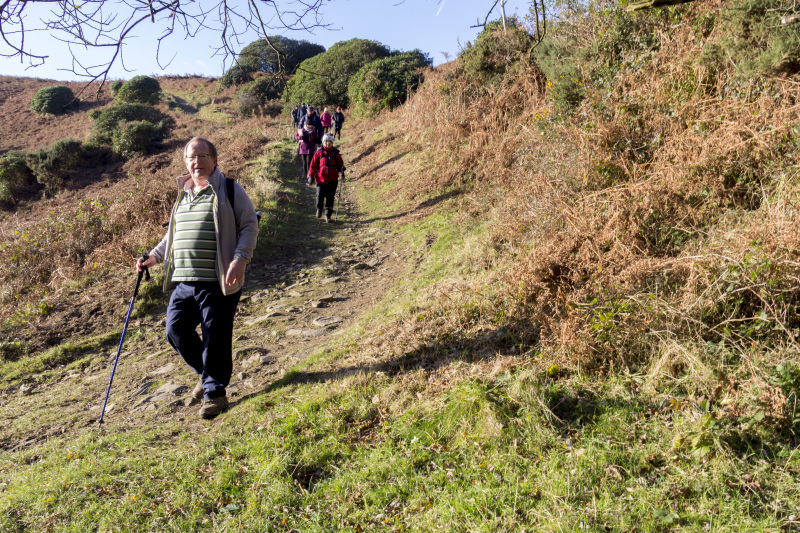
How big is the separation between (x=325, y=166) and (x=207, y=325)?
7.01 metres

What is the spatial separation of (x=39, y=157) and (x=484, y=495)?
24555 millimetres

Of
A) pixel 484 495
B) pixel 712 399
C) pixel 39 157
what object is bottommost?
pixel 484 495

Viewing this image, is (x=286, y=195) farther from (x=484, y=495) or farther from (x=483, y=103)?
(x=484, y=495)

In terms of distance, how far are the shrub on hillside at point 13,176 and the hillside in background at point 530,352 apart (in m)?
14.0

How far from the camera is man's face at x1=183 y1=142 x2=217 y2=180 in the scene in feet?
12.8

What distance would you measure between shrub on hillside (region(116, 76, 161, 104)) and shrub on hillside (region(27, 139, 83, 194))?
26.5 feet

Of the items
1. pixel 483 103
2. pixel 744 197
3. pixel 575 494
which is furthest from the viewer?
pixel 483 103

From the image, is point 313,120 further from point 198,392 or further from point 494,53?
point 198,392

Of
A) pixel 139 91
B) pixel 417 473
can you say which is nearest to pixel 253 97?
pixel 139 91

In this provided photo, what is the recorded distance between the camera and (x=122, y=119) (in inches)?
885

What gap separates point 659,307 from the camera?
3512mm

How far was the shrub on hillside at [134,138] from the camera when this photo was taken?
67.4 feet

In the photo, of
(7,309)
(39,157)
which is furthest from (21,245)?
(39,157)

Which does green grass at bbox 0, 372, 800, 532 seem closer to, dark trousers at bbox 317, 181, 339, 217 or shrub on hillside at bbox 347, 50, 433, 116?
dark trousers at bbox 317, 181, 339, 217
